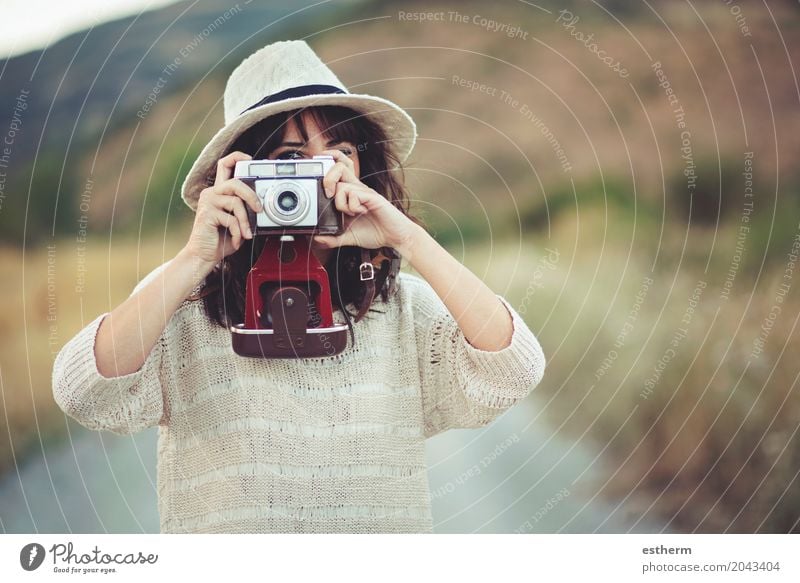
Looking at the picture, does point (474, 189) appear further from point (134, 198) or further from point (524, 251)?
point (134, 198)

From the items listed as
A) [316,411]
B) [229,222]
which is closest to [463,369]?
[316,411]

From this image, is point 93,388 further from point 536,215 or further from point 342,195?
point 536,215

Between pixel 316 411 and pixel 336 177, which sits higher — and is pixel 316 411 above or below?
below

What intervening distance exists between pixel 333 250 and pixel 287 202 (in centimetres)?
9

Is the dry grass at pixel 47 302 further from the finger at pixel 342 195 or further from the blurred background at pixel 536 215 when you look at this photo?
the finger at pixel 342 195

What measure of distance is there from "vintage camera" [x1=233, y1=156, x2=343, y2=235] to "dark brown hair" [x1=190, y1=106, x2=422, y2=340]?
5 cm

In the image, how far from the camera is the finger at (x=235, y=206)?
0.81 m

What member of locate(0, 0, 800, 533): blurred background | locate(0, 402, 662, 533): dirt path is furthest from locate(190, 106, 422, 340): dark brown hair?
locate(0, 402, 662, 533): dirt path

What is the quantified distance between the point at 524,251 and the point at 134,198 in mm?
444

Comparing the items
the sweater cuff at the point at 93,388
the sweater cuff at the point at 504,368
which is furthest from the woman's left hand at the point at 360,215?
the sweater cuff at the point at 93,388

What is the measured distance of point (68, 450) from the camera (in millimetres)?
1016

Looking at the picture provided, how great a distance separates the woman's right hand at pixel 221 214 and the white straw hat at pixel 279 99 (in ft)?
0.14

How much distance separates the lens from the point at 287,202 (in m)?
0.81

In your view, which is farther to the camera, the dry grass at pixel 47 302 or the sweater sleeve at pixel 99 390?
the dry grass at pixel 47 302
